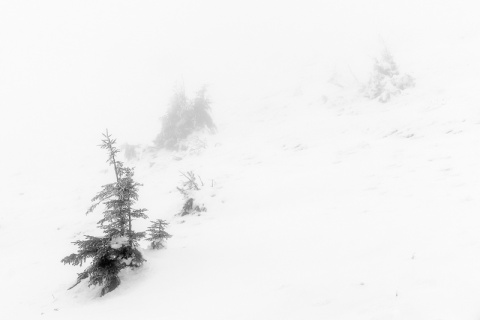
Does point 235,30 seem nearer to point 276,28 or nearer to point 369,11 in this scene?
point 276,28

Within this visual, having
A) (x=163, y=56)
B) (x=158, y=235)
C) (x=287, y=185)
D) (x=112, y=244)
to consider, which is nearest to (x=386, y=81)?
(x=287, y=185)

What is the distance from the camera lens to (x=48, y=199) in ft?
66.4

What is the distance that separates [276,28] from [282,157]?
1478 inches

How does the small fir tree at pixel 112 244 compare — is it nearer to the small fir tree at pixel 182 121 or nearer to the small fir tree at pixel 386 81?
the small fir tree at pixel 182 121

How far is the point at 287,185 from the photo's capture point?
1331 cm

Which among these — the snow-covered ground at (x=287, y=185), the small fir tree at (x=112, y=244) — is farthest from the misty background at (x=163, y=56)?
the small fir tree at (x=112, y=244)

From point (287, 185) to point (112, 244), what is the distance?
7.32 metres

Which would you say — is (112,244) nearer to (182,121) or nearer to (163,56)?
(182,121)

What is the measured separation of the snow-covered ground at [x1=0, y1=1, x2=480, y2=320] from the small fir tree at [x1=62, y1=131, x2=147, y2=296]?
1.34 ft

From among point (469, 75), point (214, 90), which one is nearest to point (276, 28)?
point (214, 90)

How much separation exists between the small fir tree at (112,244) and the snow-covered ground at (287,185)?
409 millimetres

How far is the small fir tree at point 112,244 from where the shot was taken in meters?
7.70

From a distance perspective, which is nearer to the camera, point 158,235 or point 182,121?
point 158,235

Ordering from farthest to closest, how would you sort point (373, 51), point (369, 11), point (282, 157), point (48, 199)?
1. point (369, 11)
2. point (373, 51)
3. point (48, 199)
4. point (282, 157)
